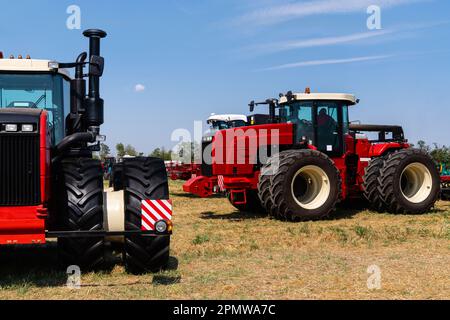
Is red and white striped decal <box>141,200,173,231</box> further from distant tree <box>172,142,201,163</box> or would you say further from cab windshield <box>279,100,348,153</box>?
distant tree <box>172,142,201,163</box>

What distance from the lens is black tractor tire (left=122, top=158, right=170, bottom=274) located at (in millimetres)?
5777

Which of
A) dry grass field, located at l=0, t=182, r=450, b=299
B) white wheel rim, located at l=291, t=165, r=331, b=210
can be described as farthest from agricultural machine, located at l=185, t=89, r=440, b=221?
dry grass field, located at l=0, t=182, r=450, b=299

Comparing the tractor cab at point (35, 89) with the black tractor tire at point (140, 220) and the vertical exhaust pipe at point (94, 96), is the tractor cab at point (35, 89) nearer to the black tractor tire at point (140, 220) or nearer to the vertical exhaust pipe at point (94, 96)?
the vertical exhaust pipe at point (94, 96)

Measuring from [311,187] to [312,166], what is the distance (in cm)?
58

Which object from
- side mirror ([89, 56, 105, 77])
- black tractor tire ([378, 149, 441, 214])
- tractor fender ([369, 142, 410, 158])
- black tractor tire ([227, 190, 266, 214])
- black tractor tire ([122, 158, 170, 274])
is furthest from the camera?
tractor fender ([369, 142, 410, 158])

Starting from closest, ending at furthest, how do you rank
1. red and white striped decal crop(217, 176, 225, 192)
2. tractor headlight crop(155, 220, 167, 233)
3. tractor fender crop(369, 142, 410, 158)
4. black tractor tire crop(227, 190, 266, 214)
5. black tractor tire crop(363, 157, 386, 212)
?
tractor headlight crop(155, 220, 167, 233)
red and white striped decal crop(217, 176, 225, 192)
black tractor tire crop(363, 157, 386, 212)
black tractor tire crop(227, 190, 266, 214)
tractor fender crop(369, 142, 410, 158)

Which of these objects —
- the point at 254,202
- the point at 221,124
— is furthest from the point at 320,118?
the point at 221,124

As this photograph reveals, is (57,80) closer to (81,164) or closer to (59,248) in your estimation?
(81,164)

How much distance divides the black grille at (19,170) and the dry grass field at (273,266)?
0.91 m

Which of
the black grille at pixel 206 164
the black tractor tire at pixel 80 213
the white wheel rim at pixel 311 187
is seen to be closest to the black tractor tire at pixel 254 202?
the black grille at pixel 206 164

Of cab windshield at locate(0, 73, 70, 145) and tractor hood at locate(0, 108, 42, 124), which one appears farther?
cab windshield at locate(0, 73, 70, 145)

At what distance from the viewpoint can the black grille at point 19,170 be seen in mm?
5336

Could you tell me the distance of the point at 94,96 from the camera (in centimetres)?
643

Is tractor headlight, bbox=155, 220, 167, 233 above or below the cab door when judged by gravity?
below
